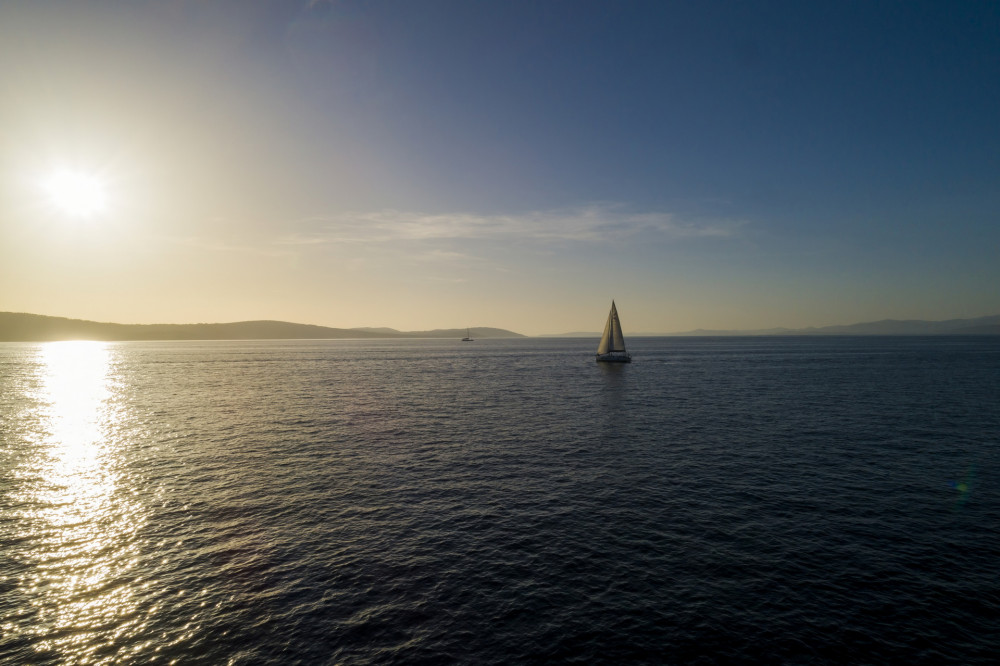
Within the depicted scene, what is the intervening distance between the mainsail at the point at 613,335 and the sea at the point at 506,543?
85897 mm

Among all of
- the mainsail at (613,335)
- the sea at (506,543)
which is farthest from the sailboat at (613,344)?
the sea at (506,543)

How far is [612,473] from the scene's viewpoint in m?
43.0

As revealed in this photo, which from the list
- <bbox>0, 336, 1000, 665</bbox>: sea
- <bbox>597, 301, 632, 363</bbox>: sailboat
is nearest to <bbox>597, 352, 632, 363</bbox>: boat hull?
<bbox>597, 301, 632, 363</bbox>: sailboat

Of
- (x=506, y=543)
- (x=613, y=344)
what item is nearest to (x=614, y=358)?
(x=613, y=344)

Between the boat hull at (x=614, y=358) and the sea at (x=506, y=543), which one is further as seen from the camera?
the boat hull at (x=614, y=358)

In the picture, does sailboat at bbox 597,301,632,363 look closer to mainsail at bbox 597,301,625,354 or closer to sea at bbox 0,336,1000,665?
mainsail at bbox 597,301,625,354

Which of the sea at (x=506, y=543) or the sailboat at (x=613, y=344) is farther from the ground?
the sailboat at (x=613, y=344)

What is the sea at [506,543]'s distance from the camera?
20.5 meters

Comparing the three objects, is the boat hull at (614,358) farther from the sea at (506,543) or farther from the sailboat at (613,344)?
the sea at (506,543)

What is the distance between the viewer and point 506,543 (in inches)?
1160

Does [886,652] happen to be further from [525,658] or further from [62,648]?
[62,648]

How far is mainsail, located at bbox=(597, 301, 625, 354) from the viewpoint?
150 m

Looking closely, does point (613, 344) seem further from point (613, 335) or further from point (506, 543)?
point (506, 543)

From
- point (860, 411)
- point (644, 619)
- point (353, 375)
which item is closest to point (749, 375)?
point (860, 411)
